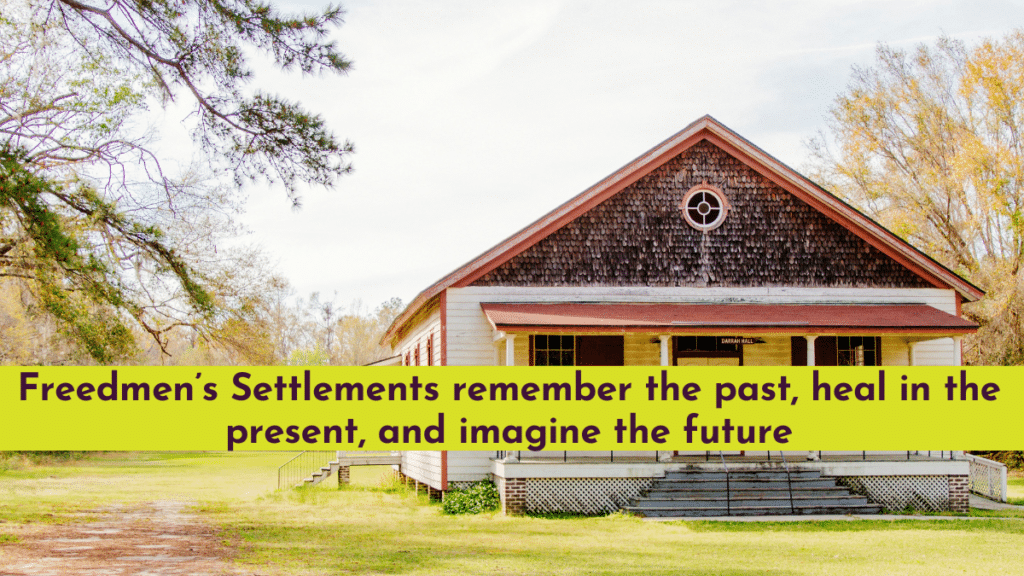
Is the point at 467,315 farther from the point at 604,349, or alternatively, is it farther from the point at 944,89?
the point at 944,89

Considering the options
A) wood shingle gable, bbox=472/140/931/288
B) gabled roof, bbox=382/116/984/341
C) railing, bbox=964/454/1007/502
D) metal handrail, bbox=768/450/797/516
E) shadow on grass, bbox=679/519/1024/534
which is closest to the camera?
shadow on grass, bbox=679/519/1024/534

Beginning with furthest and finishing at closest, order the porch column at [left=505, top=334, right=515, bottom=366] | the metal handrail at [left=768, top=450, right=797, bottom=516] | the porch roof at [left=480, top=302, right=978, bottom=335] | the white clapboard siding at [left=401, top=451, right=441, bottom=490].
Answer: the white clapboard siding at [left=401, top=451, right=441, bottom=490], the porch roof at [left=480, top=302, right=978, bottom=335], the porch column at [left=505, top=334, right=515, bottom=366], the metal handrail at [left=768, top=450, right=797, bottom=516]

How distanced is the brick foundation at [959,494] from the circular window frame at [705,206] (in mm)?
6683

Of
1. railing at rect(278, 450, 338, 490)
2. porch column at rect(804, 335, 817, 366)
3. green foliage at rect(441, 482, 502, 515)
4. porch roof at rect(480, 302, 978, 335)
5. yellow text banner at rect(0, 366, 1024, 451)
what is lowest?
railing at rect(278, 450, 338, 490)

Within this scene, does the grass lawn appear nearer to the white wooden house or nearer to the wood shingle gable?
the white wooden house

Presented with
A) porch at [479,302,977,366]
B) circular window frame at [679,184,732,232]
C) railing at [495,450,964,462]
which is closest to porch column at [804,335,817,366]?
porch at [479,302,977,366]

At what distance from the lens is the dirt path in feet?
38.4

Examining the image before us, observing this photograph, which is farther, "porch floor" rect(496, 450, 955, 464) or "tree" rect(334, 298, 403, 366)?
"tree" rect(334, 298, 403, 366)

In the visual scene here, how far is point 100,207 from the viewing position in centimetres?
1474

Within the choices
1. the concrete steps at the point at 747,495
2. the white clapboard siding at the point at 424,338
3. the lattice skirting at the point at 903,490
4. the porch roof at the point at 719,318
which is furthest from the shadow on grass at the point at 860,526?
the white clapboard siding at the point at 424,338

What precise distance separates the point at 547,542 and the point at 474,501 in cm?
426

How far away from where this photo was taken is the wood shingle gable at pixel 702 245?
19.9m

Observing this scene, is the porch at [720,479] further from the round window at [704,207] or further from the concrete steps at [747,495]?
the round window at [704,207]

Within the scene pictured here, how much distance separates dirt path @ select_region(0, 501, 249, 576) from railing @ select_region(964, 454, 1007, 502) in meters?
15.7
